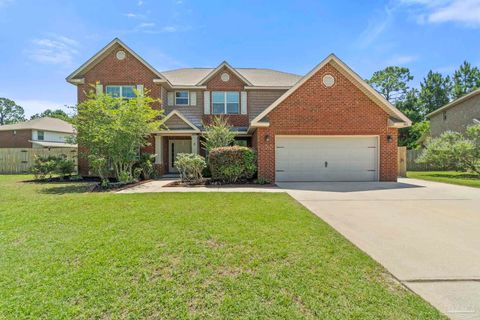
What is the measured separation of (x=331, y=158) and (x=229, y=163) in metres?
5.33

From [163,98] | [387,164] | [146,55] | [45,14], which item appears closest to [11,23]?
[45,14]

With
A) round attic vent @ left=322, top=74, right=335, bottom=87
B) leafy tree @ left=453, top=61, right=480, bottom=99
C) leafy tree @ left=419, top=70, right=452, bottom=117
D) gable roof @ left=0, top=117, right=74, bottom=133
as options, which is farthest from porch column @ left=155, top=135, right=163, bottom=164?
leafy tree @ left=453, top=61, right=480, bottom=99

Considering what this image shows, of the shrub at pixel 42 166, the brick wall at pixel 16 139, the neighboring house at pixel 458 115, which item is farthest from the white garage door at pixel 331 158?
the brick wall at pixel 16 139

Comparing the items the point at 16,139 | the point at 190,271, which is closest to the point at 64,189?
the point at 190,271

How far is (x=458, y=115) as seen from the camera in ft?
77.5

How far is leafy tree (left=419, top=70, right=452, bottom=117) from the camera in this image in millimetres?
43656

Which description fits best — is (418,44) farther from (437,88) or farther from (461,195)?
(437,88)

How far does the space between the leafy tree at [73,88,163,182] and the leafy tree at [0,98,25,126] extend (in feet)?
278

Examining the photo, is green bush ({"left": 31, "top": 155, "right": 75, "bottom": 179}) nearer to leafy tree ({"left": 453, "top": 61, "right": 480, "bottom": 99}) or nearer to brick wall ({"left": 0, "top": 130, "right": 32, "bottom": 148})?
brick wall ({"left": 0, "top": 130, "right": 32, "bottom": 148})

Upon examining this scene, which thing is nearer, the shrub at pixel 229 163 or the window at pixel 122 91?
the shrub at pixel 229 163

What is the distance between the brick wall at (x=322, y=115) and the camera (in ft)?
40.5

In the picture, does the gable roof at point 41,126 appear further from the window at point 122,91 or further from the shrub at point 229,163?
the shrub at point 229,163

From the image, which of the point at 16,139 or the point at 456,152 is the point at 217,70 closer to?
the point at 456,152

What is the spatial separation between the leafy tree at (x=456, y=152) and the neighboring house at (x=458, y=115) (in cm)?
478
